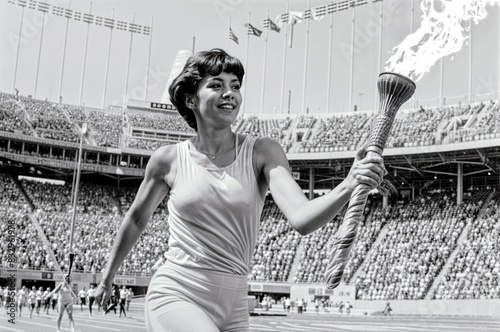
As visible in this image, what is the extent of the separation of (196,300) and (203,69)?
1.28 meters

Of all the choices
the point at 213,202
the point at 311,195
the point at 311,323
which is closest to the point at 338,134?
the point at 311,195

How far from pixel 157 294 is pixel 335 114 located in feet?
177

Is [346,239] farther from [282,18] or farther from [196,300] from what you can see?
[282,18]

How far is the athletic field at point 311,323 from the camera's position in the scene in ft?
73.8

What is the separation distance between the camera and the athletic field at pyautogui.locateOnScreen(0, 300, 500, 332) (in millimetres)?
22500

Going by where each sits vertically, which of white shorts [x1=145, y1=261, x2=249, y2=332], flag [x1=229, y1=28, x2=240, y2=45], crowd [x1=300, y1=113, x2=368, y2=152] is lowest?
white shorts [x1=145, y1=261, x2=249, y2=332]

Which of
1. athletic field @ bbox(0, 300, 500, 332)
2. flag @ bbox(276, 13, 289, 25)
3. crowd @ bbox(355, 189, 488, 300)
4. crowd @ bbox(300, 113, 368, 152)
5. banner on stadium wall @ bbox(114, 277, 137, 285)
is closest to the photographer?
athletic field @ bbox(0, 300, 500, 332)

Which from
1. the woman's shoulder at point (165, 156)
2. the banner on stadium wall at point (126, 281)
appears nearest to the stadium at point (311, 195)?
the banner on stadium wall at point (126, 281)

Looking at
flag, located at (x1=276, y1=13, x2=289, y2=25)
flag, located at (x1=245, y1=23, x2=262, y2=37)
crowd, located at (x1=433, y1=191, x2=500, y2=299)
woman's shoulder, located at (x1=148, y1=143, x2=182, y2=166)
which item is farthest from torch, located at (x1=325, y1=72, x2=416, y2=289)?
flag, located at (x1=276, y1=13, x2=289, y2=25)

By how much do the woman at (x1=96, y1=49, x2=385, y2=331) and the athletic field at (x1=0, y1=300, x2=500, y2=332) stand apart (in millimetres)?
16710

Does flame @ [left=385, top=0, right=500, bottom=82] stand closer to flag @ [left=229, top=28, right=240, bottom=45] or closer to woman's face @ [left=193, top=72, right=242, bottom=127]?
woman's face @ [left=193, top=72, right=242, bottom=127]

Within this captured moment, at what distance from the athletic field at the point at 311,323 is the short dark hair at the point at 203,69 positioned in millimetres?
16744

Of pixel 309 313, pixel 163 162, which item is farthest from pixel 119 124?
pixel 163 162

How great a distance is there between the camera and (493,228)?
36.8m
